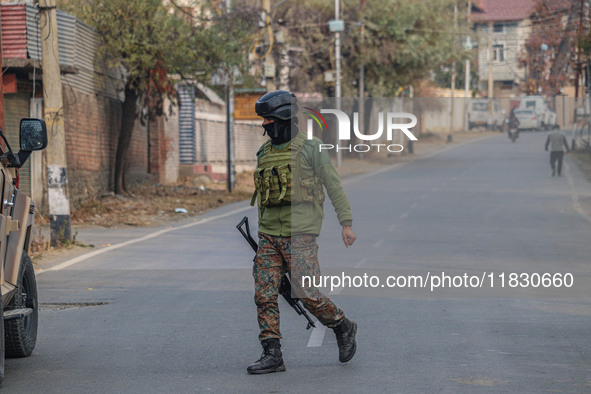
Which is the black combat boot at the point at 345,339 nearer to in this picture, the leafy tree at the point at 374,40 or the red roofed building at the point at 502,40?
the leafy tree at the point at 374,40

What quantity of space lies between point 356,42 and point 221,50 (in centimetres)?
2237

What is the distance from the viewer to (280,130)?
6680 millimetres

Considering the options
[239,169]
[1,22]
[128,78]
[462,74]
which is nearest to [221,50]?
[128,78]

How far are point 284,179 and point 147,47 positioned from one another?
1710cm

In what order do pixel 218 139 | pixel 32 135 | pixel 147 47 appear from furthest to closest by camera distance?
pixel 218 139 → pixel 147 47 → pixel 32 135

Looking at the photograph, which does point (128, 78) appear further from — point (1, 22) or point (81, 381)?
point (81, 381)

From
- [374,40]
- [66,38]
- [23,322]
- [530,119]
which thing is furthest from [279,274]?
[374,40]

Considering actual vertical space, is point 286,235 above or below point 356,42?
below

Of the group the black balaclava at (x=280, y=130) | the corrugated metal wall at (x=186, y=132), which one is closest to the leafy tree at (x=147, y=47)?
the corrugated metal wall at (x=186, y=132)

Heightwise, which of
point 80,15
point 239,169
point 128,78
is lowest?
point 239,169

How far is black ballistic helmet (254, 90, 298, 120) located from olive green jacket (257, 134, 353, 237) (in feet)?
0.73

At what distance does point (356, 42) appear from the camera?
4600 cm

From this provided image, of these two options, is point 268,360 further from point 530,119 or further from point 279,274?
point 530,119

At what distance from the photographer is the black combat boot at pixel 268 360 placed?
6551 mm
